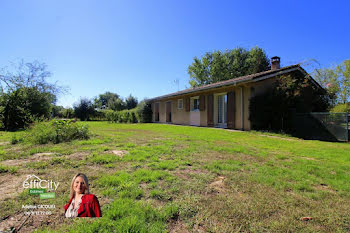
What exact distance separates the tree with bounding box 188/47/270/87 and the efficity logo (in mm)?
26395

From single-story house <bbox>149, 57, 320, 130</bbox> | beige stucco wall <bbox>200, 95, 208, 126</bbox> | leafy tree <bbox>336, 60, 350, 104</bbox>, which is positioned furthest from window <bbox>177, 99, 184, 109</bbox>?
leafy tree <bbox>336, 60, 350, 104</bbox>

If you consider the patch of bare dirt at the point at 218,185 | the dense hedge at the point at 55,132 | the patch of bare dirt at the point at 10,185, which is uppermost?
the dense hedge at the point at 55,132

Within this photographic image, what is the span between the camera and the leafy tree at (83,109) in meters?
26.2

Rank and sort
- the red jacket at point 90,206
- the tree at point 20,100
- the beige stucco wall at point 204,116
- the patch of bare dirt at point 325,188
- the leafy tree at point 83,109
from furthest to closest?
the leafy tree at point 83,109
the beige stucco wall at point 204,116
the tree at point 20,100
the patch of bare dirt at point 325,188
the red jacket at point 90,206

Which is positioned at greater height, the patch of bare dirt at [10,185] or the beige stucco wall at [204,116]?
the beige stucco wall at [204,116]

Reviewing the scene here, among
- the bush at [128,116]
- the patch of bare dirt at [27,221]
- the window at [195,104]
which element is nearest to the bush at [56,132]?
the patch of bare dirt at [27,221]

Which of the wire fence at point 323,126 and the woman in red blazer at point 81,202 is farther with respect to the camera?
the wire fence at point 323,126

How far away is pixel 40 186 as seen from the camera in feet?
6.89

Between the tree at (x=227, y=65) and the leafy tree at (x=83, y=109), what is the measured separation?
18857mm

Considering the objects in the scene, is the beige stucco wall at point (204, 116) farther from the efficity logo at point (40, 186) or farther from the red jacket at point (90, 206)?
the red jacket at point (90, 206)

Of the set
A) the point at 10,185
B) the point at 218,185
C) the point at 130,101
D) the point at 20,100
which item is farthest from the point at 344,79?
the point at 20,100

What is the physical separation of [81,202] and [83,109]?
28584mm

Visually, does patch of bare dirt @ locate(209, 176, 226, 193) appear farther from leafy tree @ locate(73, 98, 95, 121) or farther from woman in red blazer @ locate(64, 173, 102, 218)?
leafy tree @ locate(73, 98, 95, 121)

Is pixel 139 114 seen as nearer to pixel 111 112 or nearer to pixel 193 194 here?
pixel 111 112
